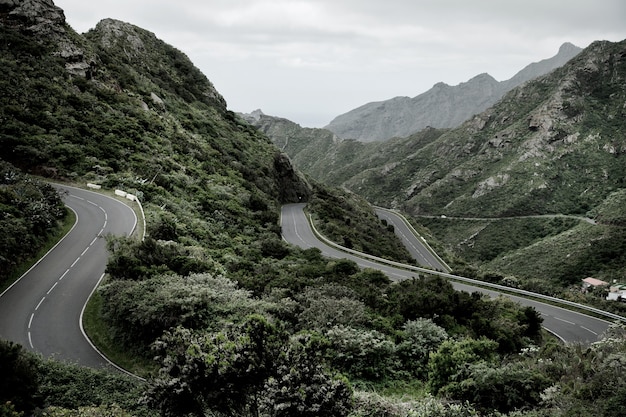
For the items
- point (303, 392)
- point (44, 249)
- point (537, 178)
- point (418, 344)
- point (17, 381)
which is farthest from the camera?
point (537, 178)

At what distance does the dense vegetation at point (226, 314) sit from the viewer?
22.5ft

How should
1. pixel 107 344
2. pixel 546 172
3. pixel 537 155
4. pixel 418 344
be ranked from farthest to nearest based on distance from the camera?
pixel 537 155, pixel 546 172, pixel 418 344, pixel 107 344

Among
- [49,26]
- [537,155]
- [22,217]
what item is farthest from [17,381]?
[537,155]

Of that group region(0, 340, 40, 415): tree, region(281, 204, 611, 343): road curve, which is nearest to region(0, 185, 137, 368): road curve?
region(0, 340, 40, 415): tree

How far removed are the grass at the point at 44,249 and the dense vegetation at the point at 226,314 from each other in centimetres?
112

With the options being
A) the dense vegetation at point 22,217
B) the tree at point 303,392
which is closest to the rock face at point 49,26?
the dense vegetation at point 22,217

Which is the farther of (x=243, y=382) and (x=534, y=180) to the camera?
(x=534, y=180)

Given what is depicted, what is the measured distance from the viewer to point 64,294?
629 inches

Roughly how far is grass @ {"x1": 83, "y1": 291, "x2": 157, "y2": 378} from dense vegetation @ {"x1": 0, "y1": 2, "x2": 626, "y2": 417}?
0.76 ft

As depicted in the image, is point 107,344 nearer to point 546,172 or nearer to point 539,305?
point 539,305

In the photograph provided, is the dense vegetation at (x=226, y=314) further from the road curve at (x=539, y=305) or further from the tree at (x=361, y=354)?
the road curve at (x=539, y=305)

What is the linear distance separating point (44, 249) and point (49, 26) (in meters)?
31.2

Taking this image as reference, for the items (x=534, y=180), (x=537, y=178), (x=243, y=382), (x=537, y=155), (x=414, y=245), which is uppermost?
(x=537, y=155)

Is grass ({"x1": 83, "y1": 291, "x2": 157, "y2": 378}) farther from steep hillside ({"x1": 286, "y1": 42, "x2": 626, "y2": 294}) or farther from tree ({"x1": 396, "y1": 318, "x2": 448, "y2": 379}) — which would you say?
steep hillside ({"x1": 286, "y1": 42, "x2": 626, "y2": 294})
